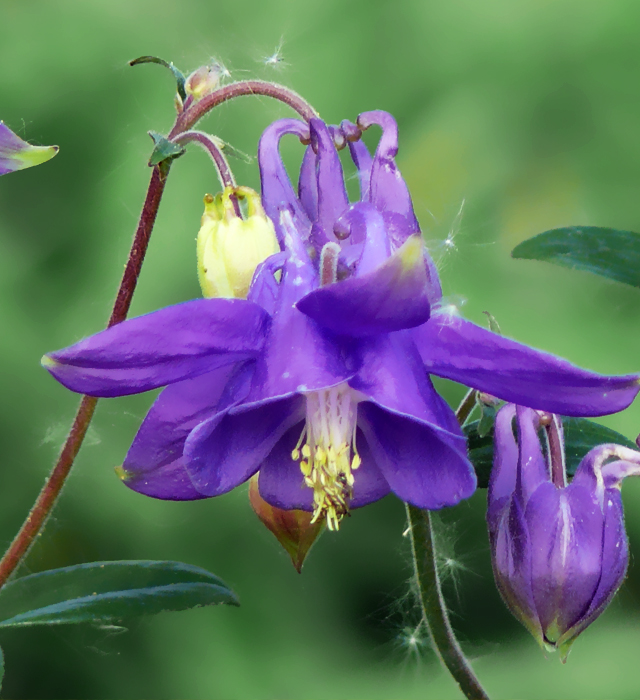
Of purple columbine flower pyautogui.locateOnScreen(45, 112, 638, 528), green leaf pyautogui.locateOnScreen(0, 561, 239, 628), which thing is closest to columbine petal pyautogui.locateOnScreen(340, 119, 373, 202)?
purple columbine flower pyautogui.locateOnScreen(45, 112, 638, 528)

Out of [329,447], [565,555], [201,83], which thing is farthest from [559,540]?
[201,83]

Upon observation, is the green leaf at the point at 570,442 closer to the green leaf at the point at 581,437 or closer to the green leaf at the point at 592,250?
the green leaf at the point at 581,437

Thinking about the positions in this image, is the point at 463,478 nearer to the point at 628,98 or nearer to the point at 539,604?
the point at 539,604

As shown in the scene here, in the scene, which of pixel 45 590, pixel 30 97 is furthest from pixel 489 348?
pixel 30 97

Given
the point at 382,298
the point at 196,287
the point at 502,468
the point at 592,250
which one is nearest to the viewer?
the point at 382,298

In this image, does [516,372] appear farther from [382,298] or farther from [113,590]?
[113,590]

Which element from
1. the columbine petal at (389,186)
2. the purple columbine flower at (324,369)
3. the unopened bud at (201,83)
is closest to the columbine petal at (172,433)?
the purple columbine flower at (324,369)
